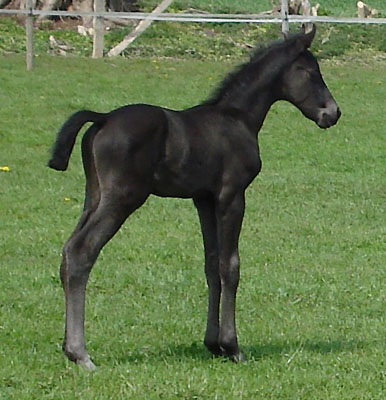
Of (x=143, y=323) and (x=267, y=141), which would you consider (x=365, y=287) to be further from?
(x=267, y=141)

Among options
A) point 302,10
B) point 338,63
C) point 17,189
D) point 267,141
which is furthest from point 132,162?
point 302,10

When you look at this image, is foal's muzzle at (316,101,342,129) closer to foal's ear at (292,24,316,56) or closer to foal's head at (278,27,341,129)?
foal's head at (278,27,341,129)

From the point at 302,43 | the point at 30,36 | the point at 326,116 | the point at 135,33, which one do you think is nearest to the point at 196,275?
the point at 326,116

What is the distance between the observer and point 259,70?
6.74 meters

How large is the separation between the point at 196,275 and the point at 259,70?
2.69 m

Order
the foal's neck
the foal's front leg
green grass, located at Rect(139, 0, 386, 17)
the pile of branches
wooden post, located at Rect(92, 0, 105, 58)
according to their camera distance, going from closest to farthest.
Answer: the foal's front leg, the foal's neck, wooden post, located at Rect(92, 0, 105, 58), the pile of branches, green grass, located at Rect(139, 0, 386, 17)

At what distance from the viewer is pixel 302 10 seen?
2216cm

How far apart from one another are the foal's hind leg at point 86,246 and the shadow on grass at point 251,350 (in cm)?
52

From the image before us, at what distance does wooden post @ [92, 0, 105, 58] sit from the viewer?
1889cm

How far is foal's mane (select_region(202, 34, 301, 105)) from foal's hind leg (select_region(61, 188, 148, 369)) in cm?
110

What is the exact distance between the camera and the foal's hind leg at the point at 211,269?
6.59 m

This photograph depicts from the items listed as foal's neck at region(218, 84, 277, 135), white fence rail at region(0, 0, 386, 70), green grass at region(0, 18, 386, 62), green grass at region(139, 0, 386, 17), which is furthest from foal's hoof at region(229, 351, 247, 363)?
green grass at region(139, 0, 386, 17)

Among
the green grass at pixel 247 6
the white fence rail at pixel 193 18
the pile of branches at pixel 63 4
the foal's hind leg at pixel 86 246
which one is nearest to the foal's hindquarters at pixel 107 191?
the foal's hind leg at pixel 86 246

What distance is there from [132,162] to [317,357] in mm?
1758
